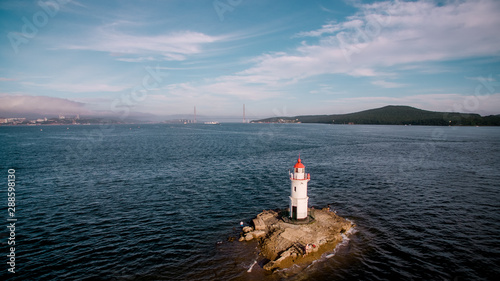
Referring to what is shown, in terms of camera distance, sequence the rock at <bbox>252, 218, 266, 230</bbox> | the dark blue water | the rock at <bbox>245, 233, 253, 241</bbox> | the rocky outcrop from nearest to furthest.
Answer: the dark blue water → the rocky outcrop → the rock at <bbox>245, 233, 253, 241</bbox> → the rock at <bbox>252, 218, 266, 230</bbox>

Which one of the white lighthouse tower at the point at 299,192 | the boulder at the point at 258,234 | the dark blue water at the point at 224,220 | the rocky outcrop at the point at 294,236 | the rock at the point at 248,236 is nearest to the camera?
the dark blue water at the point at 224,220

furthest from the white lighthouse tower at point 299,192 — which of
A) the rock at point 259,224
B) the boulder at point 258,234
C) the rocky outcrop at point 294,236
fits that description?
the boulder at point 258,234

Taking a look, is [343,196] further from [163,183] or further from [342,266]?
[163,183]

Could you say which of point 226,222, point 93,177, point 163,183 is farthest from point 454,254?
point 93,177

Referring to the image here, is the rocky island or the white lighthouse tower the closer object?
the rocky island

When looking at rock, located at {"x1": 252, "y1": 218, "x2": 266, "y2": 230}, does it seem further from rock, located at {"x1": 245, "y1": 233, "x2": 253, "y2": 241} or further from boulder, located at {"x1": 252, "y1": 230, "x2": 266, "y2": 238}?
rock, located at {"x1": 245, "y1": 233, "x2": 253, "y2": 241}

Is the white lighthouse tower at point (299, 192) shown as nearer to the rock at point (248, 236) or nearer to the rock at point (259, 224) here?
the rock at point (259, 224)

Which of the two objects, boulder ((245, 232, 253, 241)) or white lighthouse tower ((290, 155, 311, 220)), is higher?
white lighthouse tower ((290, 155, 311, 220))

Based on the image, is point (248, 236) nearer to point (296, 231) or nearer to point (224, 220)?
point (296, 231)

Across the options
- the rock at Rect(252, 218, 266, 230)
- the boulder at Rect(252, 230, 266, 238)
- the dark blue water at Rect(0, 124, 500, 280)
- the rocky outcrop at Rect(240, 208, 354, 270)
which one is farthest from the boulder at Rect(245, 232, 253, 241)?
the rock at Rect(252, 218, 266, 230)
